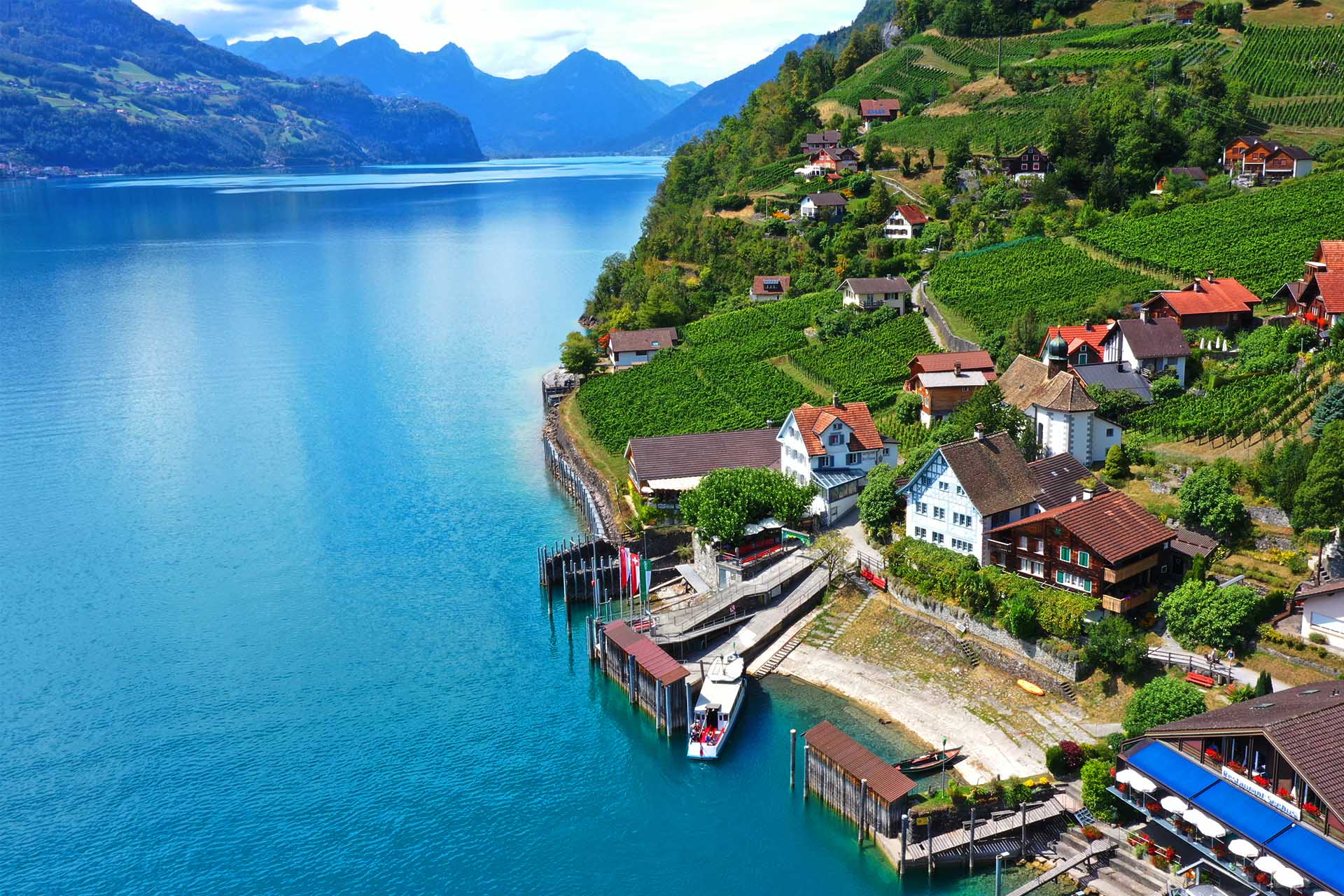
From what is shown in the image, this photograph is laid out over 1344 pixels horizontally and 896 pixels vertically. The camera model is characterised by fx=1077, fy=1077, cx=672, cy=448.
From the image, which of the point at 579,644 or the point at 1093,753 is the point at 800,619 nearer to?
the point at 579,644

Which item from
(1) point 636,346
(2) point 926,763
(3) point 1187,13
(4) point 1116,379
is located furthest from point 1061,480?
(3) point 1187,13

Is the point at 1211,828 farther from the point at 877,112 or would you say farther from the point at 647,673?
the point at 877,112

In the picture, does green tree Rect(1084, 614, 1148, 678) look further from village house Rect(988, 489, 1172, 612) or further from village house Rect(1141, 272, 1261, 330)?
village house Rect(1141, 272, 1261, 330)

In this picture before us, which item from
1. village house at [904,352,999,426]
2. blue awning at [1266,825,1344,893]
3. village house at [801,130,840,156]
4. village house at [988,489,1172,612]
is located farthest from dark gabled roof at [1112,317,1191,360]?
village house at [801,130,840,156]

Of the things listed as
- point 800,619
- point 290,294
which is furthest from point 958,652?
point 290,294

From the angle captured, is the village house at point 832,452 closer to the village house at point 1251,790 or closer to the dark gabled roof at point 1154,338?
the dark gabled roof at point 1154,338

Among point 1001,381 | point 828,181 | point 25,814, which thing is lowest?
point 25,814
